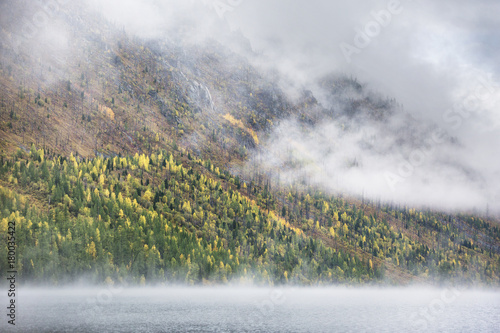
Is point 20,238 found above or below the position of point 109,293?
above

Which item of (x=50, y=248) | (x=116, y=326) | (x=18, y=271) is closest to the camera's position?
(x=116, y=326)

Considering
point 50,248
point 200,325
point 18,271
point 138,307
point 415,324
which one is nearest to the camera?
point 200,325

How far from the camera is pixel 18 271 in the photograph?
16625 cm

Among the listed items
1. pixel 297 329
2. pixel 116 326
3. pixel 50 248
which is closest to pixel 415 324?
pixel 297 329

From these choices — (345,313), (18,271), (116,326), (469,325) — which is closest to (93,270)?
(18,271)

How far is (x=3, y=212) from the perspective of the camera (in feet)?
639

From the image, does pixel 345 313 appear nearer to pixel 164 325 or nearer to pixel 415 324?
pixel 415 324

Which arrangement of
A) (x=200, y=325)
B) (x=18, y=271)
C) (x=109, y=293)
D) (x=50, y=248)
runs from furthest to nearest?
(x=50, y=248) → (x=109, y=293) → (x=18, y=271) → (x=200, y=325)

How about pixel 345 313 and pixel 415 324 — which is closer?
pixel 415 324

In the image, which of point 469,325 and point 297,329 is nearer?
point 297,329

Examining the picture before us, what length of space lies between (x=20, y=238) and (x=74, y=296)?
1775 inches

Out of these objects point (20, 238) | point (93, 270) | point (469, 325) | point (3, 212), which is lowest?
point (469, 325)

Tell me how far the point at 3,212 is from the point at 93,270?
5092 centimetres

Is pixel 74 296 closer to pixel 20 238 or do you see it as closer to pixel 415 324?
pixel 20 238
